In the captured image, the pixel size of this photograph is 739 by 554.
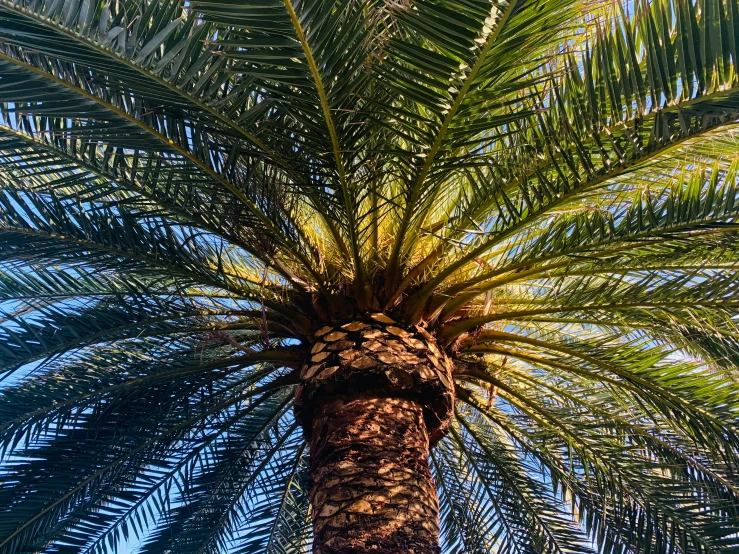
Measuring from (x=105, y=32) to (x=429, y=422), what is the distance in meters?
2.64

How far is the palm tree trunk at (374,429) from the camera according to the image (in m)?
3.51

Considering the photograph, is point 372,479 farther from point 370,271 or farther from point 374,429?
point 370,271

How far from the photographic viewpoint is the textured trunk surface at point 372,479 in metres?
3.47

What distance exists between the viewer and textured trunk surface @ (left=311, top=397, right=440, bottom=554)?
3.47 metres

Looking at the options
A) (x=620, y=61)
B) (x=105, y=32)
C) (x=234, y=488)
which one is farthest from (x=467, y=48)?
(x=234, y=488)

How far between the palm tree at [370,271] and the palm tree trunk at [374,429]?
0.02 meters

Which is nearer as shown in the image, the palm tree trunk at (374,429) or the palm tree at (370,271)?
the palm tree at (370,271)

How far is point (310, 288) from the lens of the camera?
4.46 metres

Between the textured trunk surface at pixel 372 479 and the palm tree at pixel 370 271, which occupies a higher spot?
the palm tree at pixel 370 271

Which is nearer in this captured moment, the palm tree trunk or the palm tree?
the palm tree

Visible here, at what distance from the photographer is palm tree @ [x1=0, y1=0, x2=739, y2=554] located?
3.17 metres

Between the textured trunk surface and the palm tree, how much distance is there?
16 mm

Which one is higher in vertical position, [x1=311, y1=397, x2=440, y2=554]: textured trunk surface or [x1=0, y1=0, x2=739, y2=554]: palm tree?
[x1=0, y1=0, x2=739, y2=554]: palm tree

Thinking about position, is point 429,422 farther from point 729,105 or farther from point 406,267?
point 729,105
